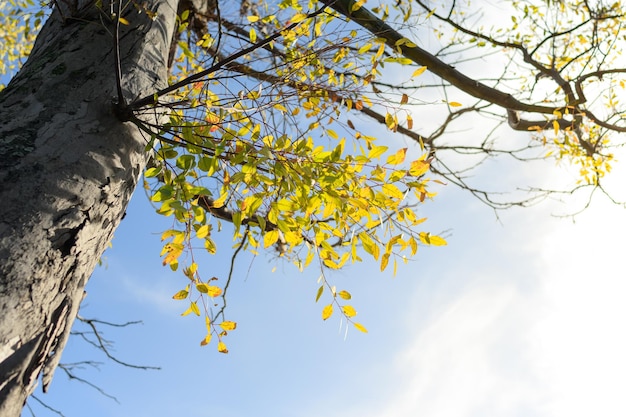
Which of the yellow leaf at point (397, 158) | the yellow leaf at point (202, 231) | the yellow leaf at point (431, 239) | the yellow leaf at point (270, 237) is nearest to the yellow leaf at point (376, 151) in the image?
the yellow leaf at point (397, 158)

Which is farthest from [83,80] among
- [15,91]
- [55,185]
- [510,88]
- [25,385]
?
[510,88]

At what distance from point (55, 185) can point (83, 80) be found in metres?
0.49

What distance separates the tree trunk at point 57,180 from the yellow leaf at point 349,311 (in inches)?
34.8

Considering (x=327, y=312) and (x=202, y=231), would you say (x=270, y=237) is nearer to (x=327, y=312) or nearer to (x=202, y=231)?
(x=202, y=231)

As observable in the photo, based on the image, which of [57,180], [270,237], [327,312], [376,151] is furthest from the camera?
[327,312]

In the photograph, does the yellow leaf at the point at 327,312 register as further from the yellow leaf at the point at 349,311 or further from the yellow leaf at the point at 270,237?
the yellow leaf at the point at 270,237

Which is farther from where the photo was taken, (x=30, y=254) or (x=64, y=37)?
(x=64, y=37)

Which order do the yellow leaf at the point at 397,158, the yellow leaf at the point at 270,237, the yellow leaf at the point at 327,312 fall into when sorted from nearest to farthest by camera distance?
the yellow leaf at the point at 397,158 < the yellow leaf at the point at 270,237 < the yellow leaf at the point at 327,312

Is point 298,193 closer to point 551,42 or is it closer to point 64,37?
point 64,37

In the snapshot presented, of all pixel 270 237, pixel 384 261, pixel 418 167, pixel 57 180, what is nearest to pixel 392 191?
pixel 418 167

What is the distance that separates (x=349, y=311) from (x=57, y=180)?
43.5 inches

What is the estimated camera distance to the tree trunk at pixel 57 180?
980mm

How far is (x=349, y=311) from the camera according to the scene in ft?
5.65

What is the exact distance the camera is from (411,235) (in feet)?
5.28
